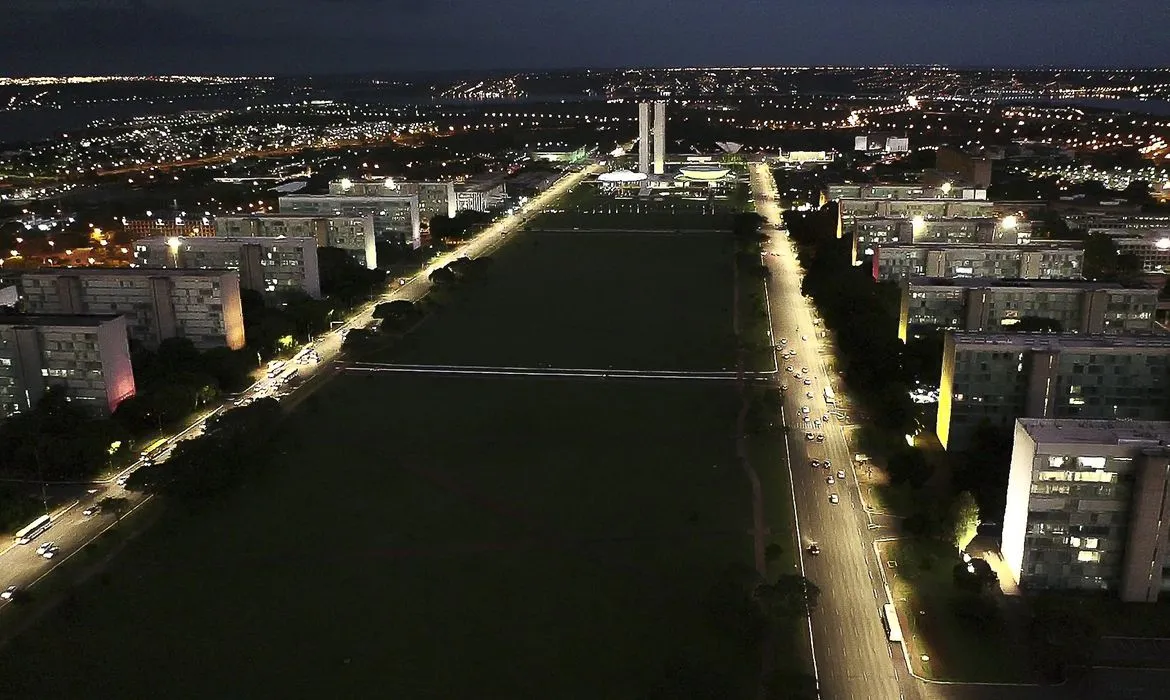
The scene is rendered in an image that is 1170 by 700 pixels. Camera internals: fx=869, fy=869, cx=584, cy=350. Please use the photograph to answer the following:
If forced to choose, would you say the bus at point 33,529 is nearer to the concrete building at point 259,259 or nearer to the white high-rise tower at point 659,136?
the concrete building at point 259,259

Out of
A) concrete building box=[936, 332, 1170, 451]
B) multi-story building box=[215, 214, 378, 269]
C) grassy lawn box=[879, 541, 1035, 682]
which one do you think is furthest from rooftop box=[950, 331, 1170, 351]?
multi-story building box=[215, 214, 378, 269]

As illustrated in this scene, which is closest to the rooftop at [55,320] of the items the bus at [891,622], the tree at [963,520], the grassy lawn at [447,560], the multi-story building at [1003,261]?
the grassy lawn at [447,560]

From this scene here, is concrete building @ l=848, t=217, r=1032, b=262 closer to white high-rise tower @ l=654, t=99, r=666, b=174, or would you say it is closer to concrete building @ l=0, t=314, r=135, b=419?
concrete building @ l=0, t=314, r=135, b=419

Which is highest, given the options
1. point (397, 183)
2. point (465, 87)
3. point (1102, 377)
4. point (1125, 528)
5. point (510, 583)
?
point (465, 87)

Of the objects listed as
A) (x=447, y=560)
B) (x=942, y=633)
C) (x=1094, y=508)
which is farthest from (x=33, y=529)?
(x=1094, y=508)

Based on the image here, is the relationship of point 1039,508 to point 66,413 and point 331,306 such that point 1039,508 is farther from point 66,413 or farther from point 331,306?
point 331,306

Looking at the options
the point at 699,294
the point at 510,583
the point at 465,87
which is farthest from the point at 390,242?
the point at 465,87

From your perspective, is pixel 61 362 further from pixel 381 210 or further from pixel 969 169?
pixel 969 169
